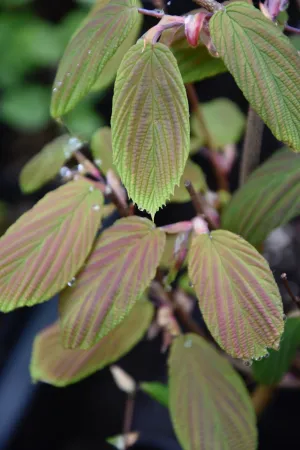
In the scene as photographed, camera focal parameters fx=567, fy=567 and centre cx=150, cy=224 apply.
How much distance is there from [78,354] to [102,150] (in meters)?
0.22

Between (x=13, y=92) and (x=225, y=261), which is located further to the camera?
(x=13, y=92)

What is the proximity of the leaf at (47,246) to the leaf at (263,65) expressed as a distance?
185 millimetres

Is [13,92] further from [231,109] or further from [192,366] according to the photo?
[192,366]

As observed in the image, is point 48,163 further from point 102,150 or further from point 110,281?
point 110,281

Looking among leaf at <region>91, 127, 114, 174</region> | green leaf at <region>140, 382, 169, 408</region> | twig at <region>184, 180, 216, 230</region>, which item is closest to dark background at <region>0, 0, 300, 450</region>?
green leaf at <region>140, 382, 169, 408</region>

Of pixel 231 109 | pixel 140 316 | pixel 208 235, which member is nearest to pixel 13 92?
pixel 231 109

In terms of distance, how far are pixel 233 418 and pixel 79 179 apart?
26 centimetres

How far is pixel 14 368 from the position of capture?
945mm

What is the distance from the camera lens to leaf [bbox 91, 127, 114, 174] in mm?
603

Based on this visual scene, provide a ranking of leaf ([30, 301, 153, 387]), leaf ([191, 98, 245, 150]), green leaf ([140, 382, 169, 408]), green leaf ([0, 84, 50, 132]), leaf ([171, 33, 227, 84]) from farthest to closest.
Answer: green leaf ([0, 84, 50, 132]) < leaf ([191, 98, 245, 150]) < green leaf ([140, 382, 169, 408]) < leaf ([30, 301, 153, 387]) < leaf ([171, 33, 227, 84])

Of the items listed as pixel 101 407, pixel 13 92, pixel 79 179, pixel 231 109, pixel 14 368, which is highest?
pixel 79 179

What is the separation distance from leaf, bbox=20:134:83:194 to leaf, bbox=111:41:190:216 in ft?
0.66

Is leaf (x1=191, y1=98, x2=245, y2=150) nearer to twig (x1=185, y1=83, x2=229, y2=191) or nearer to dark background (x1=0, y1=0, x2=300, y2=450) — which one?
twig (x1=185, y1=83, x2=229, y2=191)

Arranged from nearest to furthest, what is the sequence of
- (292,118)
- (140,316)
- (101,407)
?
(292,118)
(140,316)
(101,407)
